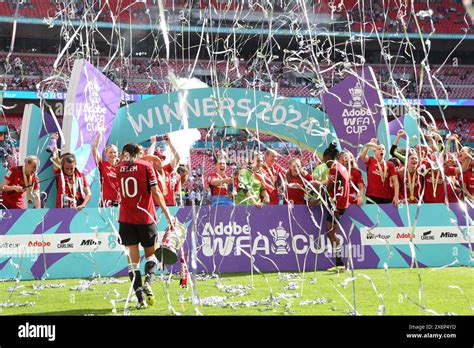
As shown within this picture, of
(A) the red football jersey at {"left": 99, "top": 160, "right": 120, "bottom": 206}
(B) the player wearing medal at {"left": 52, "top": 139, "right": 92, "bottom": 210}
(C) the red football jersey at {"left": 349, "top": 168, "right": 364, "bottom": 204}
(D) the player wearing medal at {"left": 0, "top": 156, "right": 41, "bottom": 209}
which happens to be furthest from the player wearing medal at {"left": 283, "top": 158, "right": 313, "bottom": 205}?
(D) the player wearing medal at {"left": 0, "top": 156, "right": 41, "bottom": 209}

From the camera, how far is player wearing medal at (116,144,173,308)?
21.1 feet

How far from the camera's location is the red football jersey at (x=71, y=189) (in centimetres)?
930

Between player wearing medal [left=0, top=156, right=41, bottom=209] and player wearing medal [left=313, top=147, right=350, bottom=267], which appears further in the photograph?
player wearing medal [left=0, top=156, right=41, bottom=209]

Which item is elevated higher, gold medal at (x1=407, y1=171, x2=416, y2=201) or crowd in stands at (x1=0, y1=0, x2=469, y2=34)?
crowd in stands at (x1=0, y1=0, x2=469, y2=34)

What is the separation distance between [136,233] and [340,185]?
131 inches

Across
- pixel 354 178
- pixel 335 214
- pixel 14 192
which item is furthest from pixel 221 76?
pixel 335 214

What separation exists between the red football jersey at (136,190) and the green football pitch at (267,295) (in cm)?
78

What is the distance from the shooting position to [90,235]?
902cm

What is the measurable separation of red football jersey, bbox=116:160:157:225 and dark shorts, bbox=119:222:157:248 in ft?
0.13

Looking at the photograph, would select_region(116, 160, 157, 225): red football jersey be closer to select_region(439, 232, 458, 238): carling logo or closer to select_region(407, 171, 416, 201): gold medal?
select_region(407, 171, 416, 201): gold medal

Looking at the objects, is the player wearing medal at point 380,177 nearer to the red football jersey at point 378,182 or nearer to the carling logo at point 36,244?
the red football jersey at point 378,182

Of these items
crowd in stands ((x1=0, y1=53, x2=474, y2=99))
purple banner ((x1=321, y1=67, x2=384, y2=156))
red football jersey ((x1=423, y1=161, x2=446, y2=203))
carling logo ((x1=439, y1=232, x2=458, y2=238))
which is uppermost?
crowd in stands ((x1=0, y1=53, x2=474, y2=99))

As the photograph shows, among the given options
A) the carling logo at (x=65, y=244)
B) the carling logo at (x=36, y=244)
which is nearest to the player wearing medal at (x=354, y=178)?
the carling logo at (x=65, y=244)

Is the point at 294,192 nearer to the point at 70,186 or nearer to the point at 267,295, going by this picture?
the point at 267,295
